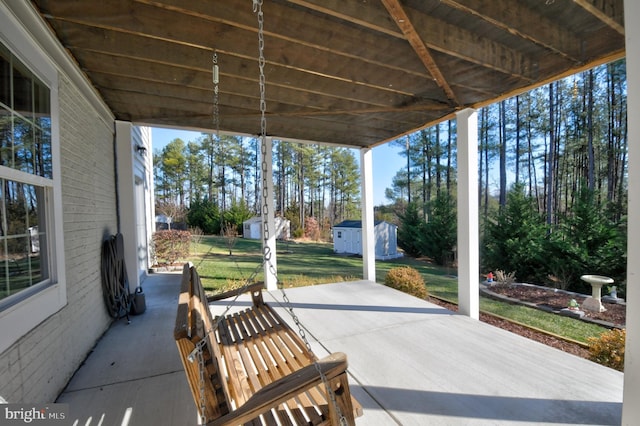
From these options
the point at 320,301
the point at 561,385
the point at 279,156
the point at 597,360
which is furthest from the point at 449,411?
the point at 279,156

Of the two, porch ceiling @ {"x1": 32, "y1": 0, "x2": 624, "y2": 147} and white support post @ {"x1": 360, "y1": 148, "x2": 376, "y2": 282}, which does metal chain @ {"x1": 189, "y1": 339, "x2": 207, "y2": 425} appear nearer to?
porch ceiling @ {"x1": 32, "y1": 0, "x2": 624, "y2": 147}

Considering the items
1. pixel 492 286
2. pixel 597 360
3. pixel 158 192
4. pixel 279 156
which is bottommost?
pixel 492 286

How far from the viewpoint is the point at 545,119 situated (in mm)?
13461

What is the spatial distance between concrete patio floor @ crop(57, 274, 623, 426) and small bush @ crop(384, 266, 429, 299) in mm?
1338

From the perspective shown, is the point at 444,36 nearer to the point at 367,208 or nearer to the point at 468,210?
the point at 468,210

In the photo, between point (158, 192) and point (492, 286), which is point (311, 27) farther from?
point (158, 192)

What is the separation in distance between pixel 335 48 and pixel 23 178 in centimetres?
254

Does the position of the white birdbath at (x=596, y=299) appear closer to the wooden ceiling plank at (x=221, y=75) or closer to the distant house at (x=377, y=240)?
the wooden ceiling plank at (x=221, y=75)

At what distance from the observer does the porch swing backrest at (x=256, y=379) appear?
1.18 metres

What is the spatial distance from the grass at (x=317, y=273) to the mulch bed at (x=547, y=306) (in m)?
0.62

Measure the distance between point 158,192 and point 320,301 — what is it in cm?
1960

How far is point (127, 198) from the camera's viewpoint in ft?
13.4

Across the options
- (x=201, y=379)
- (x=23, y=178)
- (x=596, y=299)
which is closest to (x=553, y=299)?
(x=596, y=299)

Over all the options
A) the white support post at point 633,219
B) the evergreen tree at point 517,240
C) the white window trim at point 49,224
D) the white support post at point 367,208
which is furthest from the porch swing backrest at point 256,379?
the evergreen tree at point 517,240
